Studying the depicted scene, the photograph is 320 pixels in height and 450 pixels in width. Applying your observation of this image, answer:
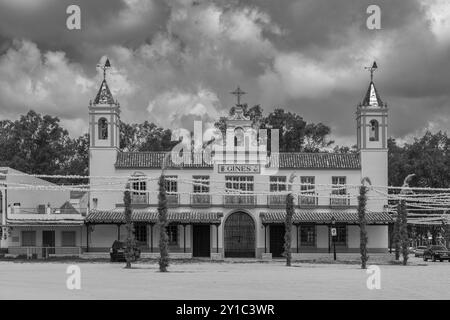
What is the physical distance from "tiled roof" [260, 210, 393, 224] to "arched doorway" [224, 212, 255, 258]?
1.43m

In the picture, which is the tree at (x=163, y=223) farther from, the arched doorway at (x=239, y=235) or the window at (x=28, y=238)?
the window at (x=28, y=238)

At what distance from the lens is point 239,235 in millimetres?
54469

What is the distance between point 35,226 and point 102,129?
25.8ft

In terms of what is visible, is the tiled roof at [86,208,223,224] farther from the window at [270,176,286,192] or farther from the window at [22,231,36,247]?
the window at [22,231,36,247]

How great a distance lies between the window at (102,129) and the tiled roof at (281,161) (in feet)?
5.09

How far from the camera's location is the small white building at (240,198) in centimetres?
5378

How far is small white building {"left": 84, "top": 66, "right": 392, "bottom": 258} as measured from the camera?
5378 cm

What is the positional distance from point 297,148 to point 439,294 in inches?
2090

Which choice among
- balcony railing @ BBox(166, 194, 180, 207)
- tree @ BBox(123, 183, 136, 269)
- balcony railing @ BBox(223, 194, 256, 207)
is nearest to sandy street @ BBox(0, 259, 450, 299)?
tree @ BBox(123, 183, 136, 269)

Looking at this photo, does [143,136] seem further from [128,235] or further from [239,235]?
[128,235]

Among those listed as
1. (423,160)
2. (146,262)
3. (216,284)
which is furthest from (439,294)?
(423,160)

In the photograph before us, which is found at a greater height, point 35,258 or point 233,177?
point 233,177

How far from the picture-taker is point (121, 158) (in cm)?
5444

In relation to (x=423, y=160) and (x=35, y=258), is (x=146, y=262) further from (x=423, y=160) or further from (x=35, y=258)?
(x=423, y=160)
